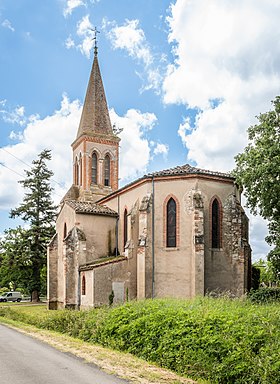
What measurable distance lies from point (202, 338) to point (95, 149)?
Answer: 39.0 meters

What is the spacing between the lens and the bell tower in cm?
4838

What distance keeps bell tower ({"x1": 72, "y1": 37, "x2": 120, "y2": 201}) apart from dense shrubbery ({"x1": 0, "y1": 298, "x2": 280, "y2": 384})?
3181 cm

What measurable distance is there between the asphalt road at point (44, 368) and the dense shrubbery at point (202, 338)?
224 cm

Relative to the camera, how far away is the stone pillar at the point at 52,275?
39.7m

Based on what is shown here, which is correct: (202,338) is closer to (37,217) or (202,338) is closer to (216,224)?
(216,224)

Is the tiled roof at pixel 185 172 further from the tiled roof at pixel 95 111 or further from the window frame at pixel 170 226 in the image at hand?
the tiled roof at pixel 95 111

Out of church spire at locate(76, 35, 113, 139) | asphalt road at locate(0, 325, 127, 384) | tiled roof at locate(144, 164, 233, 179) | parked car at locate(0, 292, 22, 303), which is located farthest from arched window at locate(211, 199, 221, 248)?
parked car at locate(0, 292, 22, 303)

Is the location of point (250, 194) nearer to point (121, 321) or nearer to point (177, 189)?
point (177, 189)

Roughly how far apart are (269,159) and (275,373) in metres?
19.4

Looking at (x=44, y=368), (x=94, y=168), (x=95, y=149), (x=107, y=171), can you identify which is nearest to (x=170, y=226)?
(x=94, y=168)

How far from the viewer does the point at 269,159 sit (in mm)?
27266

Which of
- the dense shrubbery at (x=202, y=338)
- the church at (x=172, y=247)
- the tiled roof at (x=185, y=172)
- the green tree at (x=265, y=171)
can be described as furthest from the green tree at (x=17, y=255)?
the dense shrubbery at (x=202, y=338)

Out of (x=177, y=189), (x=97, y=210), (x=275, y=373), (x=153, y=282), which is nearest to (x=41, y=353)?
(x=275, y=373)

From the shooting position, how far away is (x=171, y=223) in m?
31.5
